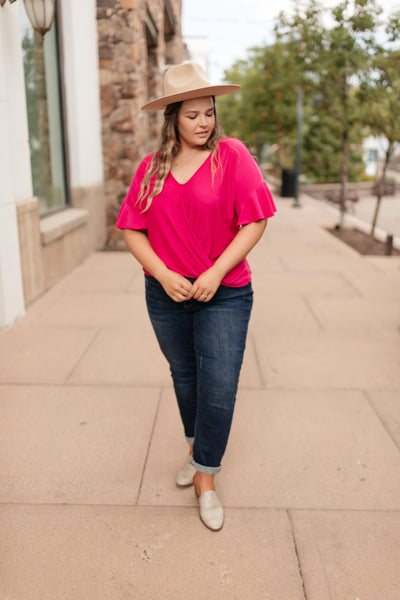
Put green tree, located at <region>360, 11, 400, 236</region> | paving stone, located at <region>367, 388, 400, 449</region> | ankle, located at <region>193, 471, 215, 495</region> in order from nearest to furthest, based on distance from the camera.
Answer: ankle, located at <region>193, 471, 215, 495</region>, paving stone, located at <region>367, 388, 400, 449</region>, green tree, located at <region>360, 11, 400, 236</region>

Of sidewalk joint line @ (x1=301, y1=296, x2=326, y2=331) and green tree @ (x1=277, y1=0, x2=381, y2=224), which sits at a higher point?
green tree @ (x1=277, y1=0, x2=381, y2=224)

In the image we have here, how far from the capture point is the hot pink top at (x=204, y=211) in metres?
2.29

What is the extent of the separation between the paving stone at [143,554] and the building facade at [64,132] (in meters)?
2.93

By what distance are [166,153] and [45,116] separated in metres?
5.51

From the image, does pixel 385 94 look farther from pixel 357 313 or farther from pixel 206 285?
pixel 206 285

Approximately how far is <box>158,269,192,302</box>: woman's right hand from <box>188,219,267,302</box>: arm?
0.03 metres

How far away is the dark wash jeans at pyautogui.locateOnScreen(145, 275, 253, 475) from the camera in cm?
240

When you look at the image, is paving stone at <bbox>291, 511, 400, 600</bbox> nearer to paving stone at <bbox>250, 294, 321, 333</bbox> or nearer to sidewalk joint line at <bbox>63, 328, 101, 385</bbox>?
sidewalk joint line at <bbox>63, 328, 101, 385</bbox>

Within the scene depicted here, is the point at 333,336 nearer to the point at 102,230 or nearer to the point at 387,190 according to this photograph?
the point at 102,230

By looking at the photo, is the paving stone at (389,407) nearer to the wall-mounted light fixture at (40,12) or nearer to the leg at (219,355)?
the leg at (219,355)

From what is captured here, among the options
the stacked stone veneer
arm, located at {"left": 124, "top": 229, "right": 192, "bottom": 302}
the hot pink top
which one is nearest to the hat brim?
the hot pink top

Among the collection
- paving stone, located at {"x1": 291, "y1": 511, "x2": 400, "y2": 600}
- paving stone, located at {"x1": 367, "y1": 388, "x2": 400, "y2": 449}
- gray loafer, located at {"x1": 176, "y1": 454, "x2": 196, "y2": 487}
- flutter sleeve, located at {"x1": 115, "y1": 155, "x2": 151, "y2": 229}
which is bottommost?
paving stone, located at {"x1": 367, "y1": 388, "x2": 400, "y2": 449}

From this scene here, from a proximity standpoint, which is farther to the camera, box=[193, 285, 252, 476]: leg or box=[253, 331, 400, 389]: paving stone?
box=[253, 331, 400, 389]: paving stone

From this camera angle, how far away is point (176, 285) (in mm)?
2309
